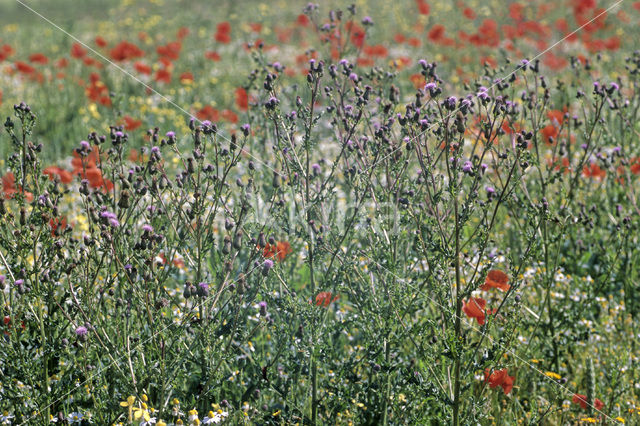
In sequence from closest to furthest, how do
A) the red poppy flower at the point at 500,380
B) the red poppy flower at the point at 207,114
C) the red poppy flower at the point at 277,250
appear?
1. the red poppy flower at the point at 277,250
2. the red poppy flower at the point at 500,380
3. the red poppy flower at the point at 207,114

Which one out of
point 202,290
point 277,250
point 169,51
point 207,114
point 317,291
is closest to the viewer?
point 202,290

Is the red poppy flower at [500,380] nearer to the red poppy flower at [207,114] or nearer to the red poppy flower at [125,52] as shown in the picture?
the red poppy flower at [207,114]

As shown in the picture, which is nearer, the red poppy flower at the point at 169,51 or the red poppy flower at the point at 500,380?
the red poppy flower at the point at 500,380

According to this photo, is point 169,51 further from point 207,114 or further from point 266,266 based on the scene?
point 266,266

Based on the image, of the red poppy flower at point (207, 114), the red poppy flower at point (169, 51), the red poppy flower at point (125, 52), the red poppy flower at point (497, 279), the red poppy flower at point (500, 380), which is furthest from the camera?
the red poppy flower at point (169, 51)

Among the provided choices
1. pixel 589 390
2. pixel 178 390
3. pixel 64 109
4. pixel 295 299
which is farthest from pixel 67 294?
pixel 64 109

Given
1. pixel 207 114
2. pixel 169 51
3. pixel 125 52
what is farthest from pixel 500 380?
pixel 169 51

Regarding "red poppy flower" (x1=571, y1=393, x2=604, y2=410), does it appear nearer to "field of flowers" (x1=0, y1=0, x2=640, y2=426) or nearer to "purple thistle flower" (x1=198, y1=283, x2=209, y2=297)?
"field of flowers" (x1=0, y1=0, x2=640, y2=426)

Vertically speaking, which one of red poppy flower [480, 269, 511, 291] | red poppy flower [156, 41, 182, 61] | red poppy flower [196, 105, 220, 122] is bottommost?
red poppy flower [480, 269, 511, 291]

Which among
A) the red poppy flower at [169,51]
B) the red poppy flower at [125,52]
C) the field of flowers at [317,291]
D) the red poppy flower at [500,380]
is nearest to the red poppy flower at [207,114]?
the red poppy flower at [125,52]

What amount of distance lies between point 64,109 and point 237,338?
5544 mm

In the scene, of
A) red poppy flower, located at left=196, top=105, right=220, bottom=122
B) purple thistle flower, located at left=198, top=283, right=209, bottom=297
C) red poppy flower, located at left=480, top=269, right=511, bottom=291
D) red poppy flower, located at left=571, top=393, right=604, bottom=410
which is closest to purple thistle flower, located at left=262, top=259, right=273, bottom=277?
purple thistle flower, located at left=198, top=283, right=209, bottom=297

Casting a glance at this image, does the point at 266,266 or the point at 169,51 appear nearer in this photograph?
the point at 266,266

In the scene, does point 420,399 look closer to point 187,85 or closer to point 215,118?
point 215,118
